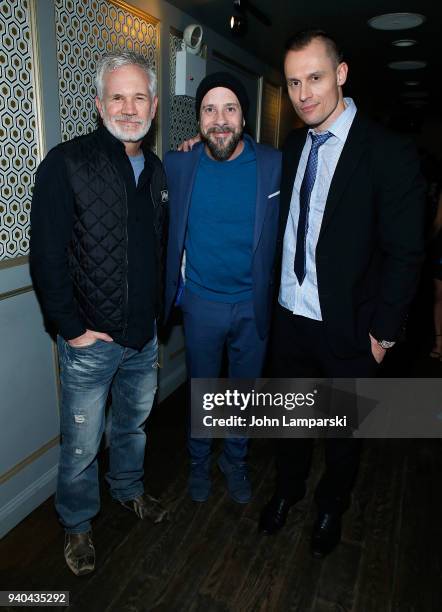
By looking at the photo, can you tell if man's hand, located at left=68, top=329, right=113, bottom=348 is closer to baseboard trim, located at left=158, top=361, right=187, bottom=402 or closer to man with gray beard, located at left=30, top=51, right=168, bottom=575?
man with gray beard, located at left=30, top=51, right=168, bottom=575

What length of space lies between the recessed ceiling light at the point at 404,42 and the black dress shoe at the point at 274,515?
3907 mm

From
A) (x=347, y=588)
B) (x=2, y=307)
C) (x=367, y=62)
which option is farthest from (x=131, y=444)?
(x=367, y=62)

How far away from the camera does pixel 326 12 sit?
3.33m

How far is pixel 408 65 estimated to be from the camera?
16.4 ft

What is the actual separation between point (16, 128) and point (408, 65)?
4.51m

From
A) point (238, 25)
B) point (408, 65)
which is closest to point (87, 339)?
point (238, 25)

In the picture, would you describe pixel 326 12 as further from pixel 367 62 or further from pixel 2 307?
pixel 2 307

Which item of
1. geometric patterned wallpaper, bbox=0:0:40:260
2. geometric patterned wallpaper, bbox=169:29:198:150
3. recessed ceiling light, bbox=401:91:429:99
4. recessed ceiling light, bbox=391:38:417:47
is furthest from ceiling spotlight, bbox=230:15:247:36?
recessed ceiling light, bbox=401:91:429:99

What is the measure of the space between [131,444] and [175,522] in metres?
0.48

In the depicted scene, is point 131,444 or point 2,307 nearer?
point 2,307

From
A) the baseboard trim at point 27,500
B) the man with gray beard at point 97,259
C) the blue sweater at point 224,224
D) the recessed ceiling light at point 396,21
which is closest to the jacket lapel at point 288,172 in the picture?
the blue sweater at point 224,224

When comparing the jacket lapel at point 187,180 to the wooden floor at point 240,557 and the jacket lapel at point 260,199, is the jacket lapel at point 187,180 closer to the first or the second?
the jacket lapel at point 260,199

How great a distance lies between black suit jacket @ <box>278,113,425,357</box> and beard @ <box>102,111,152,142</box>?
82 centimetres

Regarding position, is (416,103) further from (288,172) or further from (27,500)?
(27,500)
